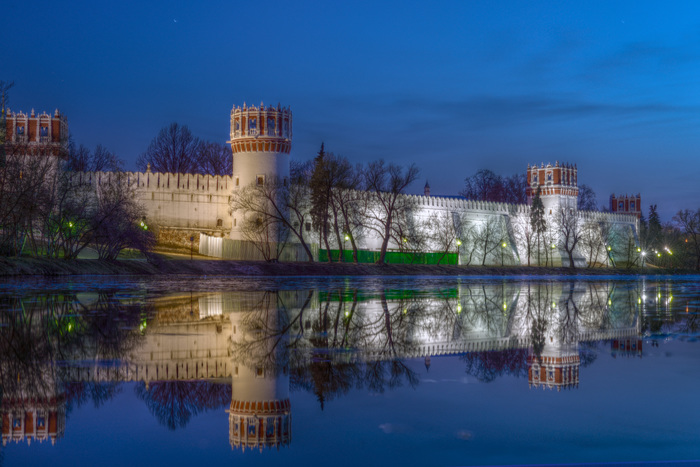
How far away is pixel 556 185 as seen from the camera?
66188mm

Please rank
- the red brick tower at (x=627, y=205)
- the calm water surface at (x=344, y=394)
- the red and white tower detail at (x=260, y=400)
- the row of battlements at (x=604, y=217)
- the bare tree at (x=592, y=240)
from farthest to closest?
the red brick tower at (x=627, y=205) < the row of battlements at (x=604, y=217) < the bare tree at (x=592, y=240) < the red and white tower detail at (x=260, y=400) < the calm water surface at (x=344, y=394)

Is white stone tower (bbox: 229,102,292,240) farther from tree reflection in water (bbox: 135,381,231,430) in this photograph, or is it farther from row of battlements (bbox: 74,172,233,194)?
tree reflection in water (bbox: 135,381,231,430)

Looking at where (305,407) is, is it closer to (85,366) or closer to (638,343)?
(85,366)

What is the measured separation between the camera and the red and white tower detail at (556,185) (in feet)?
218

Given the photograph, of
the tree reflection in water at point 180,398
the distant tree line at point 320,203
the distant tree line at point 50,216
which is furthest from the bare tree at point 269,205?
the tree reflection in water at point 180,398

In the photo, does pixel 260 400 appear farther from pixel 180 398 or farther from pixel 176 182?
pixel 176 182

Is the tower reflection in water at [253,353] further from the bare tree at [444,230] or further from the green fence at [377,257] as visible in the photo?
the bare tree at [444,230]

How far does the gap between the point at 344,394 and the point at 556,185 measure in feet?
215

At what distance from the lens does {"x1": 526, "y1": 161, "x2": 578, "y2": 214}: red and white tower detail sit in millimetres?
66312

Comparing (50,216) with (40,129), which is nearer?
(50,216)

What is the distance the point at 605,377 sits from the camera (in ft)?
15.3

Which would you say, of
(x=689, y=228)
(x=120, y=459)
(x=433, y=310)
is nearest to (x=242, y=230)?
(x=433, y=310)

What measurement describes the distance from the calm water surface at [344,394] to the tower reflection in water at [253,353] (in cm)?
2

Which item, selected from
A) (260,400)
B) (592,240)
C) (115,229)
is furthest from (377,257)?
(260,400)
